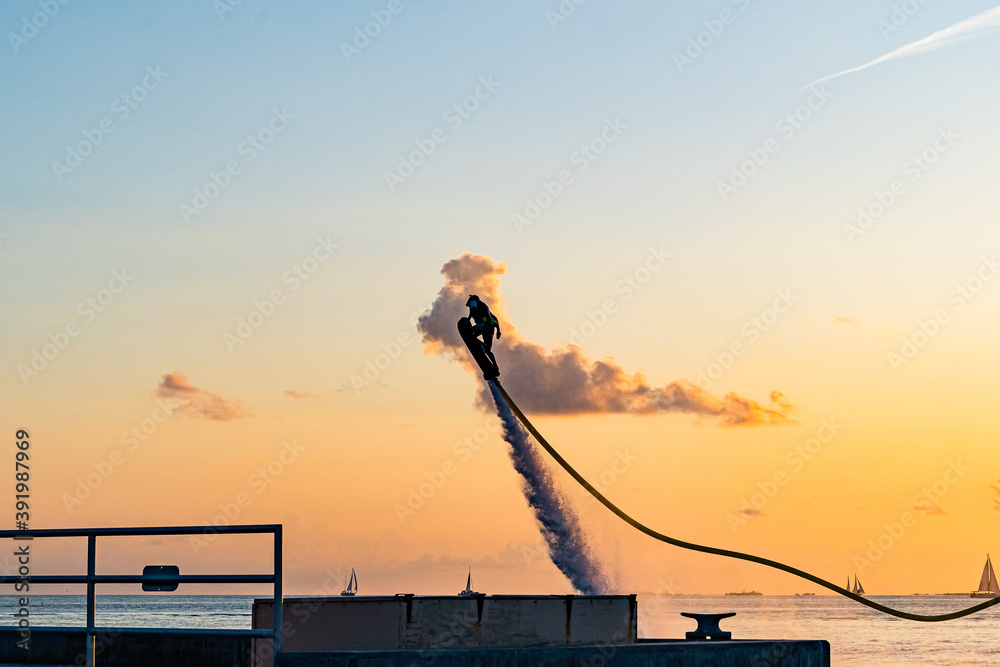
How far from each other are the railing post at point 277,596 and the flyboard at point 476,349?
213 inches

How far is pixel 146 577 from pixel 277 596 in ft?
5.50

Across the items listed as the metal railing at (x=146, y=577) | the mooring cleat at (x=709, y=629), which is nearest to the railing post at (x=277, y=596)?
the metal railing at (x=146, y=577)

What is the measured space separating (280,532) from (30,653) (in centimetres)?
513

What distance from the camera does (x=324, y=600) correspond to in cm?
1680

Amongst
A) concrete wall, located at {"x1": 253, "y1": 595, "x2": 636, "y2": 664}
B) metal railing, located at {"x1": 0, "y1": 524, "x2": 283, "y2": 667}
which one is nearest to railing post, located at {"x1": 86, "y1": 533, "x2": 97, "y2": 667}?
metal railing, located at {"x1": 0, "y1": 524, "x2": 283, "y2": 667}

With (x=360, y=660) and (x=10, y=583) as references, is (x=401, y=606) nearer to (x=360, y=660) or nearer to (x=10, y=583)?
(x=360, y=660)

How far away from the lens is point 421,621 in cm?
1692

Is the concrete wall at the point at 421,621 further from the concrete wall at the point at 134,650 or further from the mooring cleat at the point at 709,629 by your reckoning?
the mooring cleat at the point at 709,629

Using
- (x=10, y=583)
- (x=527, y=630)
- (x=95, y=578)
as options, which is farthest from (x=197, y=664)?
(x=527, y=630)

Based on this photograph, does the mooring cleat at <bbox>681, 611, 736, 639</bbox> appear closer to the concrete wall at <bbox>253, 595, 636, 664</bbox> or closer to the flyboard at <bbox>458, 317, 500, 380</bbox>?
the concrete wall at <bbox>253, 595, 636, 664</bbox>

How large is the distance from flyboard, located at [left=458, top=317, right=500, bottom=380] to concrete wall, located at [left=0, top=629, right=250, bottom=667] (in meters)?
5.87

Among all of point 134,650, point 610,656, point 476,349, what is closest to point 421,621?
point 610,656

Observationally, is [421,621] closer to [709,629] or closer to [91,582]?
[91,582]

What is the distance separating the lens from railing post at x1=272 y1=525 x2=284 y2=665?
1495cm
